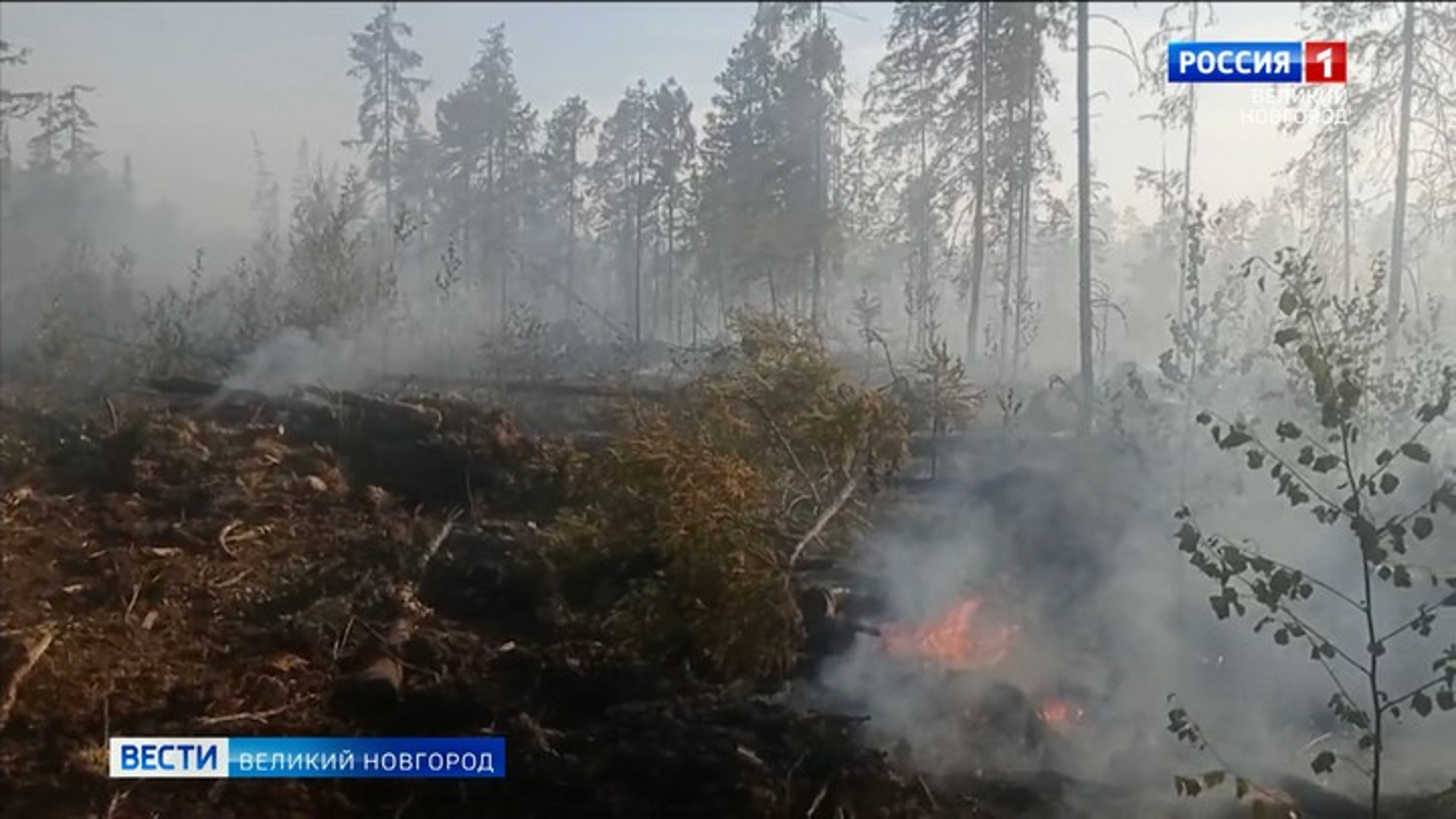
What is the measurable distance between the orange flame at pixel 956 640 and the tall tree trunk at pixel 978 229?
7.78m

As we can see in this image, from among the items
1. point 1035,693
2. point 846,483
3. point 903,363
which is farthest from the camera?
point 903,363

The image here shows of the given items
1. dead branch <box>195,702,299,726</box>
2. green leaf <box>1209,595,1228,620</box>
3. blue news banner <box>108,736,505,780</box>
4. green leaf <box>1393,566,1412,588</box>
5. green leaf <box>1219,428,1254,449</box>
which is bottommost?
blue news banner <box>108,736,505,780</box>

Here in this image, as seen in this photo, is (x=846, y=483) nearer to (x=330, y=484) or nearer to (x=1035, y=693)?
(x=1035, y=693)

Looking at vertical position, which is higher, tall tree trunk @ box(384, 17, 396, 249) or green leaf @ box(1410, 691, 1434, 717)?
tall tree trunk @ box(384, 17, 396, 249)

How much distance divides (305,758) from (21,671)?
1.73 metres

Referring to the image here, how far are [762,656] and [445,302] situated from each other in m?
10.2

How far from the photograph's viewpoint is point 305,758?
6441 mm

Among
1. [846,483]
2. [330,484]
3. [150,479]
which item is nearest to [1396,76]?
[846,483]

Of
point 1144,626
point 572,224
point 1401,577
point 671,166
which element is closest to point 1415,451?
point 1401,577

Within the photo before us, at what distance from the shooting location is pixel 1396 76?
35.4 ft

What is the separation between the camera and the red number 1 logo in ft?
34.0

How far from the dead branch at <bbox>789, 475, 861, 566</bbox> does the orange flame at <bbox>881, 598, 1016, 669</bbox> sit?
0.95m

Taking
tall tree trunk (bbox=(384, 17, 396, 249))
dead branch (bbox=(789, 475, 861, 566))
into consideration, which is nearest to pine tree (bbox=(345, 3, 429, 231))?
tall tree trunk (bbox=(384, 17, 396, 249))

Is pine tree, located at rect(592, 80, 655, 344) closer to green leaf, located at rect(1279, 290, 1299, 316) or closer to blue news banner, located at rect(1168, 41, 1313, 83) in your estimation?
blue news banner, located at rect(1168, 41, 1313, 83)
